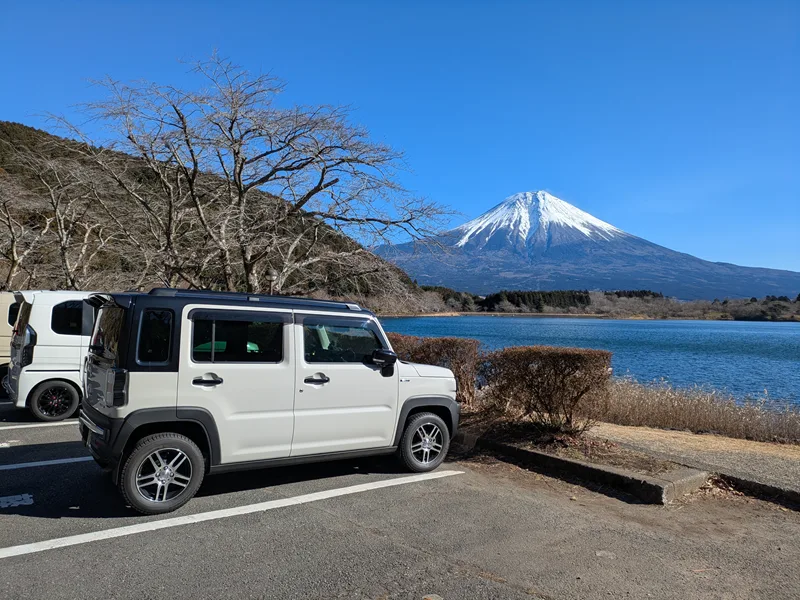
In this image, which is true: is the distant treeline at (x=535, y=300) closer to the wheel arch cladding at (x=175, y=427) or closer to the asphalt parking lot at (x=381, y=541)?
the asphalt parking lot at (x=381, y=541)

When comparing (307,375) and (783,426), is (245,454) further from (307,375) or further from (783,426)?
(783,426)

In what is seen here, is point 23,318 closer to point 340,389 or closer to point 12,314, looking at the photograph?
point 12,314

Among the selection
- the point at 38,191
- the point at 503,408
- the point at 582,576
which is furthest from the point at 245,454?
the point at 38,191

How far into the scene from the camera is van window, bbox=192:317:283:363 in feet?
16.4

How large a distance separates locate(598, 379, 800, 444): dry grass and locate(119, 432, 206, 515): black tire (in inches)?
287

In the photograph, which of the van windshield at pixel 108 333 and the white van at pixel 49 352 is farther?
the white van at pixel 49 352

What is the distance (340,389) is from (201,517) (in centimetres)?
169

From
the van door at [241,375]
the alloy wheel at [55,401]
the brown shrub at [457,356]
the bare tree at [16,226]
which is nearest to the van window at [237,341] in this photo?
the van door at [241,375]

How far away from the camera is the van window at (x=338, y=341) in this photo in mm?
5609

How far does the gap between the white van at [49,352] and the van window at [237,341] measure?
499 cm

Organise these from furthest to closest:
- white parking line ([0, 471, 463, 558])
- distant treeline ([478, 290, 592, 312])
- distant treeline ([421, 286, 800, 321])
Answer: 1. distant treeline ([421, 286, 800, 321])
2. distant treeline ([478, 290, 592, 312])
3. white parking line ([0, 471, 463, 558])

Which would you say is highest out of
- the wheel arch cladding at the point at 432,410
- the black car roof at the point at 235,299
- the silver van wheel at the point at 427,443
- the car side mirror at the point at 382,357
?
the black car roof at the point at 235,299

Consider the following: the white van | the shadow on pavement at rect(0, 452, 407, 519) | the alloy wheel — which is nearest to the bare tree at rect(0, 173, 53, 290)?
the white van

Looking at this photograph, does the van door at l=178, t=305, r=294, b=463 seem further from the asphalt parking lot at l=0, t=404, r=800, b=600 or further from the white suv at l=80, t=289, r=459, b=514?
the asphalt parking lot at l=0, t=404, r=800, b=600
